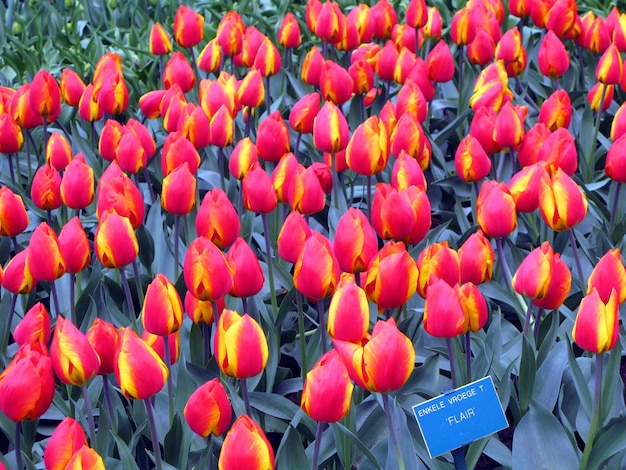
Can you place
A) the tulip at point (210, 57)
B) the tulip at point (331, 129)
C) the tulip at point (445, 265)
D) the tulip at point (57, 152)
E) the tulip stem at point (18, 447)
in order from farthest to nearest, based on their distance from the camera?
the tulip at point (210, 57), the tulip at point (57, 152), the tulip at point (331, 129), the tulip at point (445, 265), the tulip stem at point (18, 447)

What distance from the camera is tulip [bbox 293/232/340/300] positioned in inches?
60.4

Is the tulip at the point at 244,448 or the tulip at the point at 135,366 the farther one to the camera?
the tulip at the point at 135,366

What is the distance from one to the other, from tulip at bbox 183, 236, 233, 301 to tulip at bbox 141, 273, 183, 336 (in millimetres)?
64

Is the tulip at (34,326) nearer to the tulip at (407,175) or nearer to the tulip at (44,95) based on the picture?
the tulip at (407,175)

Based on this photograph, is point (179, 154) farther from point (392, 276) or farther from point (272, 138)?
point (392, 276)

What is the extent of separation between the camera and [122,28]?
4539 mm

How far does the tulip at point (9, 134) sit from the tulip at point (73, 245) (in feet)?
2.58

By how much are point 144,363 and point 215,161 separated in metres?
1.71

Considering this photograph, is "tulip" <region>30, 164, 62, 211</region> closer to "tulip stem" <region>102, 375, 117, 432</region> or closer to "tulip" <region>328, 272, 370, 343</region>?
"tulip stem" <region>102, 375, 117, 432</region>

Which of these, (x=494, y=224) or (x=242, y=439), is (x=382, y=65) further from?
(x=242, y=439)

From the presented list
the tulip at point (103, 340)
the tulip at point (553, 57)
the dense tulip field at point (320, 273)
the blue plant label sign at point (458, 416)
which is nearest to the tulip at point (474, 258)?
the dense tulip field at point (320, 273)

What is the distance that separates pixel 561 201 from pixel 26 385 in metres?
1.08

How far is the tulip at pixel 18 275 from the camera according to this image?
183 cm

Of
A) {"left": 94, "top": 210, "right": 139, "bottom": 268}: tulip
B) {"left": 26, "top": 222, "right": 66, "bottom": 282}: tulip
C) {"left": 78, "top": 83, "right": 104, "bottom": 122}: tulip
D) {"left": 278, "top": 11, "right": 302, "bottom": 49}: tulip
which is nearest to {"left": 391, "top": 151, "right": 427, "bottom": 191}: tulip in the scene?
{"left": 94, "top": 210, "right": 139, "bottom": 268}: tulip
